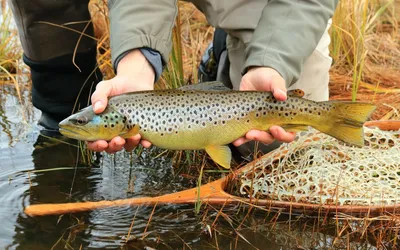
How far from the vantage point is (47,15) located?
2922mm

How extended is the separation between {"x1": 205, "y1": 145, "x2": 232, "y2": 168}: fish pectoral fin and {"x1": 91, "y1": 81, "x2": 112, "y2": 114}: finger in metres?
0.42

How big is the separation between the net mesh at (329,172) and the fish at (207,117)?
186 mm

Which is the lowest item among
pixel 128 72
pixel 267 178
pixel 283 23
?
pixel 267 178

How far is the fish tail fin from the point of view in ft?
7.16

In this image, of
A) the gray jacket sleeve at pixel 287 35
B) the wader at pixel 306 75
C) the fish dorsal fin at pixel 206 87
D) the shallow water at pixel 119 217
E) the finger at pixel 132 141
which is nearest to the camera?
the shallow water at pixel 119 217

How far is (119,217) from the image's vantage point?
2203mm

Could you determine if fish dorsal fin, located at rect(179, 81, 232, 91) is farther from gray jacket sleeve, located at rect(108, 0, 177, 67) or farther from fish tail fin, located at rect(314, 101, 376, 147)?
fish tail fin, located at rect(314, 101, 376, 147)

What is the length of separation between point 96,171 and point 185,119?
720 mm

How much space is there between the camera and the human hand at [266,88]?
7.20 ft

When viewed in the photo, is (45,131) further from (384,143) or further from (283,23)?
(384,143)

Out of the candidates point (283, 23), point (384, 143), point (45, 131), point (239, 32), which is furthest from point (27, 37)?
point (384, 143)

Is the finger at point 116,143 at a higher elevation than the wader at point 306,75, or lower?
lower

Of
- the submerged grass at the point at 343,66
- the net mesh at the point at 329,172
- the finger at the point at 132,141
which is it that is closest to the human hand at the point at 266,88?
the net mesh at the point at 329,172

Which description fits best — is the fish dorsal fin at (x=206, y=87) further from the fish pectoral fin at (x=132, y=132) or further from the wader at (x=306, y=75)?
the wader at (x=306, y=75)
